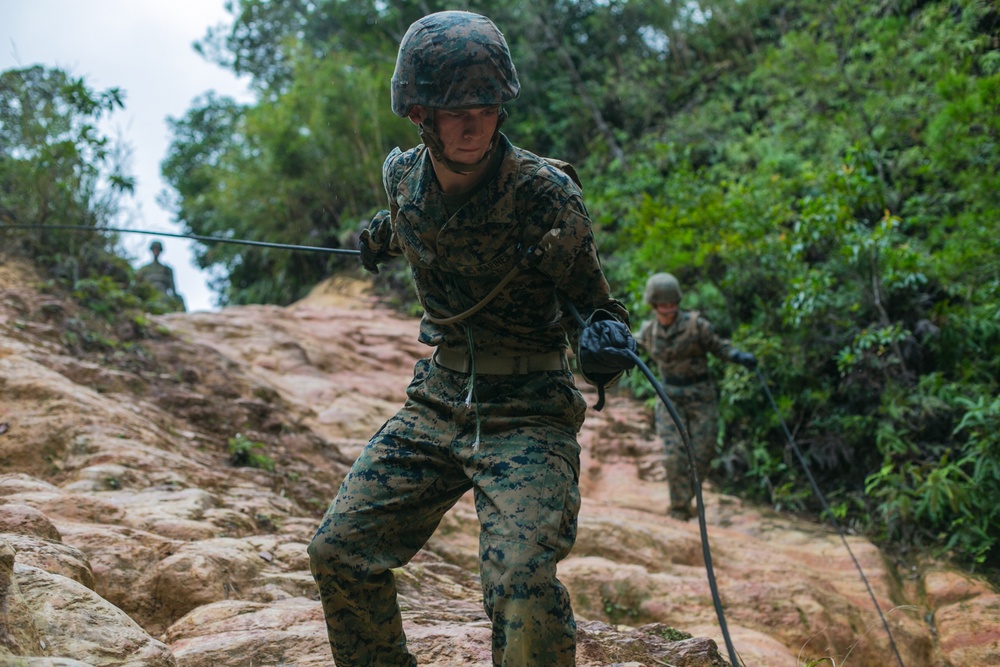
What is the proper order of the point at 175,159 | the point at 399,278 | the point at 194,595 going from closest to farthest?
the point at 194,595 → the point at 399,278 → the point at 175,159

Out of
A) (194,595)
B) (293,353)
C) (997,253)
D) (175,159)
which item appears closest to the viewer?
(194,595)

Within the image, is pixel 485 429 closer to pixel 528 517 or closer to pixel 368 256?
pixel 528 517

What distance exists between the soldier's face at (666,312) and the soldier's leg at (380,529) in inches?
199

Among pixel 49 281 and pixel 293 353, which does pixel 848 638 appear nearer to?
pixel 293 353

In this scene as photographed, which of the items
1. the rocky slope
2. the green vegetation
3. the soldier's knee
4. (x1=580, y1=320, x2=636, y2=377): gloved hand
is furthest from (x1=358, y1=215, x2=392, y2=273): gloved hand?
the green vegetation

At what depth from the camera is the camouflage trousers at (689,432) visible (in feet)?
24.0

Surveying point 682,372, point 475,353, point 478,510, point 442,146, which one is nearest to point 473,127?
point 442,146

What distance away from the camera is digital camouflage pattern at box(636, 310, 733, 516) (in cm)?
732

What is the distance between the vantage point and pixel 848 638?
5.11 m

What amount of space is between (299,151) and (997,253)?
1230 cm

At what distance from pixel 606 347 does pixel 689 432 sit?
530 centimetres

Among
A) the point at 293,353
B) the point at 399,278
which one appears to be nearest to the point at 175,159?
the point at 399,278

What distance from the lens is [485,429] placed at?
2.49 meters

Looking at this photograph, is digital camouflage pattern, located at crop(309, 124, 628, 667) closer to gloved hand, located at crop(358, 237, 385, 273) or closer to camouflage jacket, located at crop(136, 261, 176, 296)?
gloved hand, located at crop(358, 237, 385, 273)
